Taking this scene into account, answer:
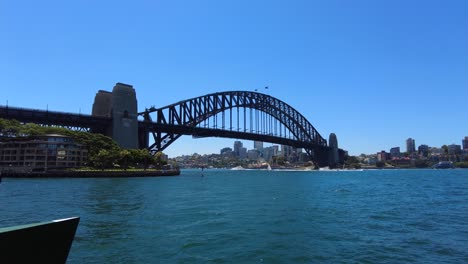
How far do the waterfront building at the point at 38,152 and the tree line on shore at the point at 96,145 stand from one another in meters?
2.87

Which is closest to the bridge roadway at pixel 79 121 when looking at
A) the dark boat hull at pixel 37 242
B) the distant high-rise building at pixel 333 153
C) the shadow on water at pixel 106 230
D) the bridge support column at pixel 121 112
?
the bridge support column at pixel 121 112

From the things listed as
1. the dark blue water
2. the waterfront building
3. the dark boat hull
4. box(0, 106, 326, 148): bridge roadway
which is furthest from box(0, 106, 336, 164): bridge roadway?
the dark boat hull

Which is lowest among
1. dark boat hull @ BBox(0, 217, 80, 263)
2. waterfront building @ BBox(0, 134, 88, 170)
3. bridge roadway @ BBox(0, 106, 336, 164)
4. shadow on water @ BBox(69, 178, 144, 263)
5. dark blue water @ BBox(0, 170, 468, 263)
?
dark blue water @ BBox(0, 170, 468, 263)

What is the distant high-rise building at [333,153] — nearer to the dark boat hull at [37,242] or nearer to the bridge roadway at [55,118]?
the bridge roadway at [55,118]

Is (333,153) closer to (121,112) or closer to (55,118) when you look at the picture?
(121,112)

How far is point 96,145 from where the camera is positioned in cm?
8119

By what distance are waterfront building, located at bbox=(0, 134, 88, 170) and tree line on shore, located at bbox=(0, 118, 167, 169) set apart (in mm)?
2867

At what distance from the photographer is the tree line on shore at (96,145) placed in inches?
2972

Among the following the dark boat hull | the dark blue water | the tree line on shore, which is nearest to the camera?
the dark boat hull

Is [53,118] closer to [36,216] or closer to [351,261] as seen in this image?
[36,216]

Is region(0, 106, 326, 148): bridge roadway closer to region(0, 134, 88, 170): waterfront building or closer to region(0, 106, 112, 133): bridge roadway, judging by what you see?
region(0, 106, 112, 133): bridge roadway

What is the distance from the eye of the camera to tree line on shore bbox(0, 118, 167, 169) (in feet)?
248

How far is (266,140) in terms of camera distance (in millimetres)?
130000

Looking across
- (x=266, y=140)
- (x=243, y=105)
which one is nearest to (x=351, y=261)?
(x=266, y=140)
